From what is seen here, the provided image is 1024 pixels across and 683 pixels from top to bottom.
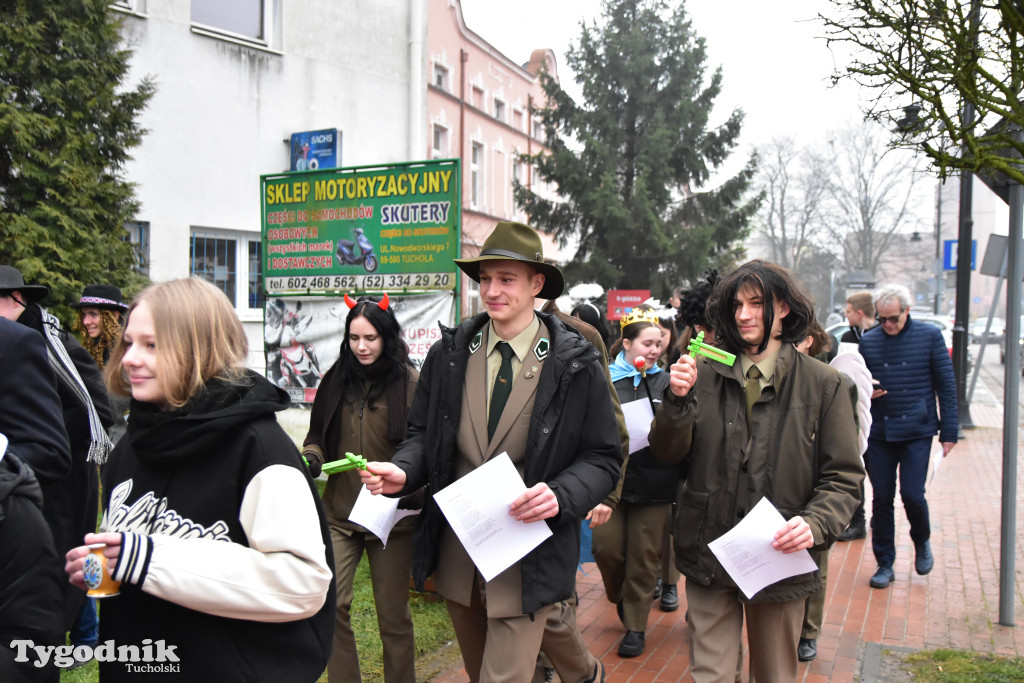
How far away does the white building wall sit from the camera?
510 inches

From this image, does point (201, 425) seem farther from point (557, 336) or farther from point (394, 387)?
point (394, 387)

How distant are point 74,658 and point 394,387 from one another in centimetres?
210

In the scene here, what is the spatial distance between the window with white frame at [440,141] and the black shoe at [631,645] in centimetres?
2296

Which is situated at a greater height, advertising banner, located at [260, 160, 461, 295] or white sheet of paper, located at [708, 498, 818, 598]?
advertising banner, located at [260, 160, 461, 295]

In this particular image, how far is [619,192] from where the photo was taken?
2528 cm

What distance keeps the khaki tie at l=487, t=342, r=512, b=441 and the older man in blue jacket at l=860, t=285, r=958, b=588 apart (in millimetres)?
4123

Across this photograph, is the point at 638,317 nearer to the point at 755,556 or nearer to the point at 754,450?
the point at 754,450

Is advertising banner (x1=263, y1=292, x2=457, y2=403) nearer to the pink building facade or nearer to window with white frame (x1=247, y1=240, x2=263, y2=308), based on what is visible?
window with white frame (x1=247, y1=240, x2=263, y2=308)

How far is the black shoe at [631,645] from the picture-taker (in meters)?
5.03

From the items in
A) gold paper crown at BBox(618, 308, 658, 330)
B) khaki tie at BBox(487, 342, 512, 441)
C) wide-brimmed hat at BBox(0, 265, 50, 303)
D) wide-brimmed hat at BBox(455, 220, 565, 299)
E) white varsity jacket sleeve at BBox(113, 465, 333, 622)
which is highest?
wide-brimmed hat at BBox(455, 220, 565, 299)

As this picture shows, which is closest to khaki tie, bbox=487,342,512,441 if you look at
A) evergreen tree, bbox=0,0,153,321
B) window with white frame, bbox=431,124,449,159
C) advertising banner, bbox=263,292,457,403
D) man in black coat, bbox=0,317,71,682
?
man in black coat, bbox=0,317,71,682

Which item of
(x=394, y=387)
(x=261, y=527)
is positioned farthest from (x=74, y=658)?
(x=394, y=387)

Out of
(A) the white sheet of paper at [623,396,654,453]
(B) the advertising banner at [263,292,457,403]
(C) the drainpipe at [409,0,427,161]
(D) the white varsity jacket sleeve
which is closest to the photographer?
(D) the white varsity jacket sleeve

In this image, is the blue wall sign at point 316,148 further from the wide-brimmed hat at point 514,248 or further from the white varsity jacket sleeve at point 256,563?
the white varsity jacket sleeve at point 256,563
